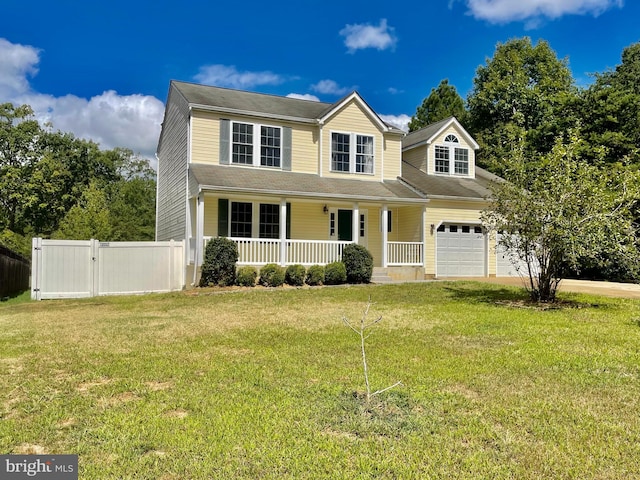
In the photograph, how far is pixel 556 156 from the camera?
1031 cm

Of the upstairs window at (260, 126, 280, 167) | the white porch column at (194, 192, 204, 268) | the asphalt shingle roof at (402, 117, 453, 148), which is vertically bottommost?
the white porch column at (194, 192, 204, 268)

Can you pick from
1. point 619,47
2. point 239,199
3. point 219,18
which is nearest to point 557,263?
point 239,199

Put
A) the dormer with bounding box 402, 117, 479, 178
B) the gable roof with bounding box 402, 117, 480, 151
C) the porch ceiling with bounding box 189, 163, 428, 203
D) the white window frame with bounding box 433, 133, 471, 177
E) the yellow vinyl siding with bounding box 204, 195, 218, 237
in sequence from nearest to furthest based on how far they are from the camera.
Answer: the porch ceiling with bounding box 189, 163, 428, 203, the yellow vinyl siding with bounding box 204, 195, 218, 237, the gable roof with bounding box 402, 117, 480, 151, the dormer with bounding box 402, 117, 479, 178, the white window frame with bounding box 433, 133, 471, 177

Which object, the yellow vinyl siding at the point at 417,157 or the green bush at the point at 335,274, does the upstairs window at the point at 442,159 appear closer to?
the yellow vinyl siding at the point at 417,157

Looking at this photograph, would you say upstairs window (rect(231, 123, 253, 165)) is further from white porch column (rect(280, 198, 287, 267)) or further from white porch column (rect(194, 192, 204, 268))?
white porch column (rect(194, 192, 204, 268))

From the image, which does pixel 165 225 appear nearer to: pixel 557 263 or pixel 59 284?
pixel 59 284

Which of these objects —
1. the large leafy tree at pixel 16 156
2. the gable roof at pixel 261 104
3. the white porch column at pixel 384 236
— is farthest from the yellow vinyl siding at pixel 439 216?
the large leafy tree at pixel 16 156

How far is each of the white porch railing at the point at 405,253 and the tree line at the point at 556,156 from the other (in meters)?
3.34

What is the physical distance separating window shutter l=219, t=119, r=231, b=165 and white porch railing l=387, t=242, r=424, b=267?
693 cm

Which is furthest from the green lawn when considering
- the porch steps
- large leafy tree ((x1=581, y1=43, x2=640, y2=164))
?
large leafy tree ((x1=581, y1=43, x2=640, y2=164))

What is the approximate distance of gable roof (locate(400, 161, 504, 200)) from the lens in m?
18.5

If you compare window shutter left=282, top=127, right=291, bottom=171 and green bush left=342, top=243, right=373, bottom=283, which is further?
window shutter left=282, top=127, right=291, bottom=171

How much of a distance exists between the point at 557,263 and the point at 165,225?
53.9 feet

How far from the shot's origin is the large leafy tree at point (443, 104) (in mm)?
36156
